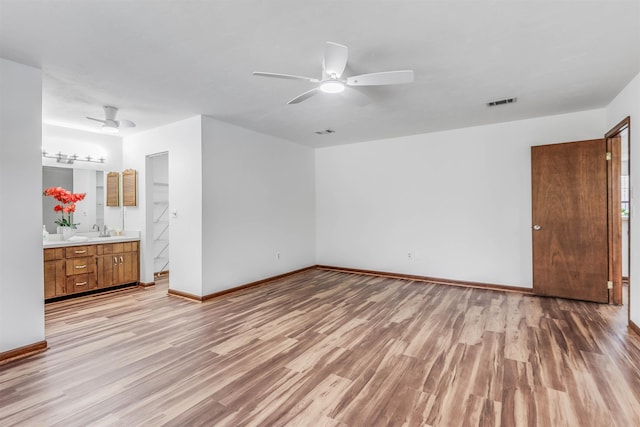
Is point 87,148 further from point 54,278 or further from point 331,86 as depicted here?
point 331,86

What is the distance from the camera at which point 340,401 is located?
6.74 ft

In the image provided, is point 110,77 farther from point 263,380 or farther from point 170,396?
point 263,380

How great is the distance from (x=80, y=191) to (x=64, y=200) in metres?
0.67

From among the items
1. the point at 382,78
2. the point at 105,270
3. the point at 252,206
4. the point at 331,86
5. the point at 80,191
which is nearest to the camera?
the point at 382,78

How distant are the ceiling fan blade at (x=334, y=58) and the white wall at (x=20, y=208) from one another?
2695mm

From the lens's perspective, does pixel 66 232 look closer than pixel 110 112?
No

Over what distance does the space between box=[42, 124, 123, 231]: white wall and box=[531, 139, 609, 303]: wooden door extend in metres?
6.75

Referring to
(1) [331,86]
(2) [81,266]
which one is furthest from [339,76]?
(2) [81,266]

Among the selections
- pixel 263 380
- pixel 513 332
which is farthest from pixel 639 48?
pixel 263 380

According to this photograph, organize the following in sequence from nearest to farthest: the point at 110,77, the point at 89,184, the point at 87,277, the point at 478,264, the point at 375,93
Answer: the point at 110,77 < the point at 375,93 < the point at 87,277 < the point at 478,264 < the point at 89,184

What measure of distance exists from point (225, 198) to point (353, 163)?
8.93 ft

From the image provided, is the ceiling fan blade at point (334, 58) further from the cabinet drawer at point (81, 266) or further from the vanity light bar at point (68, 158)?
the vanity light bar at point (68, 158)

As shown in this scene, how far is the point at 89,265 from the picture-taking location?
4.57 meters

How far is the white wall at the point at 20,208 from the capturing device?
2621 mm
